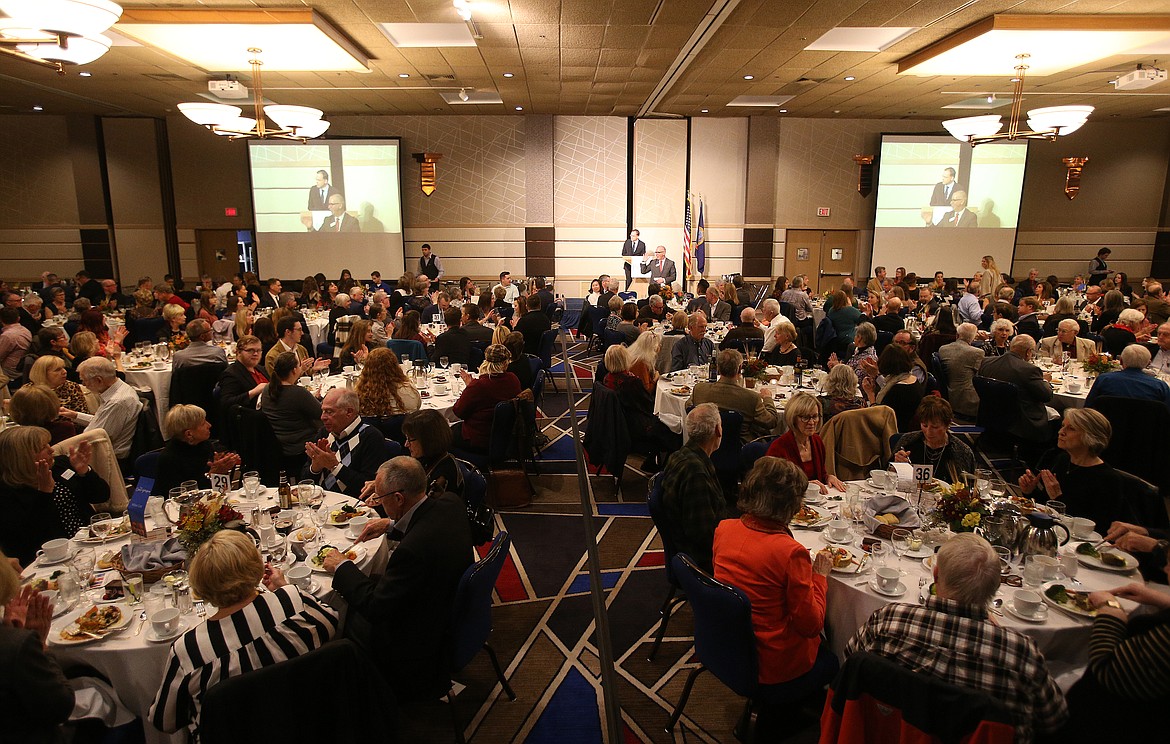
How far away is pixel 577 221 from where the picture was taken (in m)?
16.4

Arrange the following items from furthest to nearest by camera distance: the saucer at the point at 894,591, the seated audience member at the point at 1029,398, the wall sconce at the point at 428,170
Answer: the wall sconce at the point at 428,170 < the seated audience member at the point at 1029,398 < the saucer at the point at 894,591

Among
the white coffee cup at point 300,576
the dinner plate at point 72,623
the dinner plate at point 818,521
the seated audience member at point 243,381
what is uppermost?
the seated audience member at point 243,381

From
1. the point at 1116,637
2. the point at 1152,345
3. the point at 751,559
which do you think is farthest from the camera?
the point at 1152,345

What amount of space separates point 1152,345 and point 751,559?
22.4ft

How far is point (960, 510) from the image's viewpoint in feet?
11.5

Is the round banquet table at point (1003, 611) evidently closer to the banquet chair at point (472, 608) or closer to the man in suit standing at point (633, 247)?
the banquet chair at point (472, 608)

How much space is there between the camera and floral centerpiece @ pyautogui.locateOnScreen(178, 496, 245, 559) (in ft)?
10.4

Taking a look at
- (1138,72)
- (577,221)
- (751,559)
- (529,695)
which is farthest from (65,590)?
(577,221)

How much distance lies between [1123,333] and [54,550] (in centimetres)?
902

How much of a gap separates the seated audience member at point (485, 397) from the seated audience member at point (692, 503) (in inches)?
94.0

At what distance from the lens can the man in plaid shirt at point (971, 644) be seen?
2254mm

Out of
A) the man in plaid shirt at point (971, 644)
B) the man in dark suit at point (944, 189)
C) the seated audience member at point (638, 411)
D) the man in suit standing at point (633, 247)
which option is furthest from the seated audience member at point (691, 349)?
the man in dark suit at point (944, 189)

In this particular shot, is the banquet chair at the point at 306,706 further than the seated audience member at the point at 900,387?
No

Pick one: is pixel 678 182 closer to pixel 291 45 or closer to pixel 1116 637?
pixel 291 45
